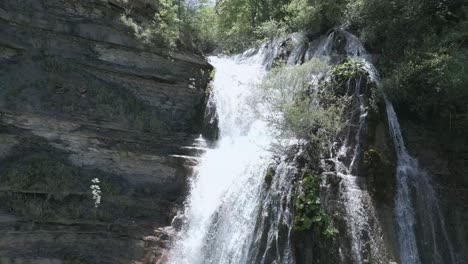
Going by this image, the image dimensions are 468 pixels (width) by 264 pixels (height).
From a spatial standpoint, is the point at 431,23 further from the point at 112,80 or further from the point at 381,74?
the point at 112,80

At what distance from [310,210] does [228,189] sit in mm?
2576

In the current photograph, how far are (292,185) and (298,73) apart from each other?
3499mm

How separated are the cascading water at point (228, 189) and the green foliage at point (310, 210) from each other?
1.03m

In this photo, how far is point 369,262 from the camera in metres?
7.41

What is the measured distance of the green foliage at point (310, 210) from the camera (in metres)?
7.72

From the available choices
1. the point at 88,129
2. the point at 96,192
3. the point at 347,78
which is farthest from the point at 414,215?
the point at 88,129

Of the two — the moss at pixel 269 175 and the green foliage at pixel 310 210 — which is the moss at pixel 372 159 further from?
the moss at pixel 269 175

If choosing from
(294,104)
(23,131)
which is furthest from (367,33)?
(23,131)

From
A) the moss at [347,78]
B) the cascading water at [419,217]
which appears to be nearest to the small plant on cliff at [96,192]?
the moss at [347,78]

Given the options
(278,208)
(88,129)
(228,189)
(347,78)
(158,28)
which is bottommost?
(278,208)

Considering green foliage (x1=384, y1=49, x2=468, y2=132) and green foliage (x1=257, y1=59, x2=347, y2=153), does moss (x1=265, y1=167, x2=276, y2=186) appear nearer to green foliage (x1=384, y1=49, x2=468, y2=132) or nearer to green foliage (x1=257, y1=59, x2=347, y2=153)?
green foliage (x1=257, y1=59, x2=347, y2=153)

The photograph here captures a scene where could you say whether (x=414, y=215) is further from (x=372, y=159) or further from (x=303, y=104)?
(x=303, y=104)

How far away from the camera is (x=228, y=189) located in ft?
32.4

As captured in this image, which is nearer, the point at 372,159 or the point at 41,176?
the point at 372,159
